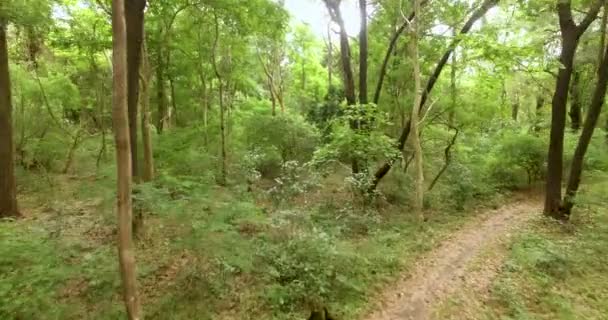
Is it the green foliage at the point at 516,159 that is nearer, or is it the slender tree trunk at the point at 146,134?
the slender tree trunk at the point at 146,134

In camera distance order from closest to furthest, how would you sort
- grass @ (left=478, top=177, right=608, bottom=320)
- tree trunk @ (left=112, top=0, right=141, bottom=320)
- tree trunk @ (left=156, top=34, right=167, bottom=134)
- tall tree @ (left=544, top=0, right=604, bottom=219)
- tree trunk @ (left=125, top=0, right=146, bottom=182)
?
tree trunk @ (left=112, top=0, right=141, bottom=320) → grass @ (left=478, top=177, right=608, bottom=320) → tree trunk @ (left=125, top=0, right=146, bottom=182) → tall tree @ (left=544, top=0, right=604, bottom=219) → tree trunk @ (left=156, top=34, right=167, bottom=134)

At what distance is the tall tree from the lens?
9.89m

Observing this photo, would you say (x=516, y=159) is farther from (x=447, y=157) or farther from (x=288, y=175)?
(x=288, y=175)

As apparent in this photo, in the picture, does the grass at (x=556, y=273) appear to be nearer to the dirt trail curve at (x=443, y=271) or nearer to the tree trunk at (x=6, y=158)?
the dirt trail curve at (x=443, y=271)

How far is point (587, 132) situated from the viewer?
33.2ft

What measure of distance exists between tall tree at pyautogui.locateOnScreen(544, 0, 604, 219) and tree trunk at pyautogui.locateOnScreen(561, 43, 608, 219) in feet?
0.97

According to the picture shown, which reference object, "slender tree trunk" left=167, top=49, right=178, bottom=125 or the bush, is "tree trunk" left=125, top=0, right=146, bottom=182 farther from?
the bush

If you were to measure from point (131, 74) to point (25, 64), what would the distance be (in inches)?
370

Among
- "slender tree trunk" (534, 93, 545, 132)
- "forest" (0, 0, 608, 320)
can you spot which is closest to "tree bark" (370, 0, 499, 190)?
"forest" (0, 0, 608, 320)

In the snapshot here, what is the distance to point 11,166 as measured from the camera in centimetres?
909

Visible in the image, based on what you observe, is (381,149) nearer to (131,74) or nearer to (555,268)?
(555,268)

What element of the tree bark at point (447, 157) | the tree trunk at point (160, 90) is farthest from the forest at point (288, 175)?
the tree bark at point (447, 157)

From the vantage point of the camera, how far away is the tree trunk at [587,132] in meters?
9.70

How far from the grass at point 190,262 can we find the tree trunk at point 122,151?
39.4 inches
